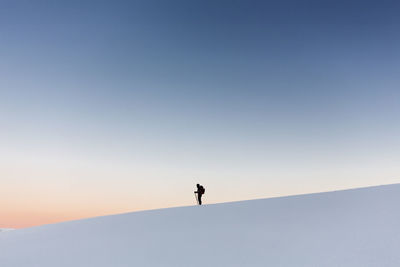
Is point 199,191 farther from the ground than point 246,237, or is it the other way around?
point 199,191

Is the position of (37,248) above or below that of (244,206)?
below

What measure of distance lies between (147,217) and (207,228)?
2406 millimetres

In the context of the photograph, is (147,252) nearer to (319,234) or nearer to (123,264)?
(123,264)

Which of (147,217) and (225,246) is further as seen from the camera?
(147,217)

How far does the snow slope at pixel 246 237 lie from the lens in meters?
4.34

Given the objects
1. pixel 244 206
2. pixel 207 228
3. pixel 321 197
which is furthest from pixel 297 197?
pixel 207 228

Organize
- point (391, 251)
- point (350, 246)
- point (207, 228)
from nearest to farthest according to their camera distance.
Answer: point (391, 251), point (350, 246), point (207, 228)

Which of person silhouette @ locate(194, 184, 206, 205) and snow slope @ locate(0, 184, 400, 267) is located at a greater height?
person silhouette @ locate(194, 184, 206, 205)

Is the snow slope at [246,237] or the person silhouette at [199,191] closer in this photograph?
the snow slope at [246,237]

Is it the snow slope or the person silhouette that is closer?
the snow slope

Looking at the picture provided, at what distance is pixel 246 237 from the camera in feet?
18.1

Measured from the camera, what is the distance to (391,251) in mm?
3893

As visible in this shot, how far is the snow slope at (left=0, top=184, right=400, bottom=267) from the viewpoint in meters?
4.34

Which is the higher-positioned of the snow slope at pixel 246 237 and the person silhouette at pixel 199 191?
the person silhouette at pixel 199 191
